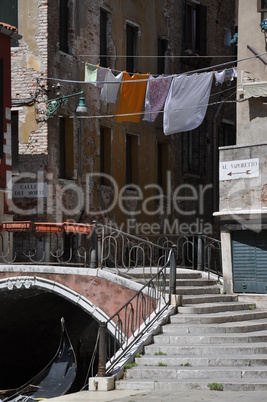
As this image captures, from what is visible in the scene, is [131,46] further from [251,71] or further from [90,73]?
[251,71]

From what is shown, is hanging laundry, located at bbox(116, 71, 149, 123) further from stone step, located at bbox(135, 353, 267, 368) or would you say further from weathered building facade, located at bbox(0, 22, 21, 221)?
stone step, located at bbox(135, 353, 267, 368)

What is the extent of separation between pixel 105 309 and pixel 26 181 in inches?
216

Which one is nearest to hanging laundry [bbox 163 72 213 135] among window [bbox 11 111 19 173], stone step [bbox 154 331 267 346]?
window [bbox 11 111 19 173]

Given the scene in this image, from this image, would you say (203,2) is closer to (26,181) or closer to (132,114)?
(132,114)

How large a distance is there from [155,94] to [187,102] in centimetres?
107

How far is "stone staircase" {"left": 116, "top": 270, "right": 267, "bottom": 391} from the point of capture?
51.8 ft

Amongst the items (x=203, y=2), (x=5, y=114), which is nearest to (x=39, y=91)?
(x=5, y=114)

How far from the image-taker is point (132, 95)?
81.6 ft

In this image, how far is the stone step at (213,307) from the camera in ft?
61.7

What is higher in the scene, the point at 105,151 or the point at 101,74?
the point at 101,74

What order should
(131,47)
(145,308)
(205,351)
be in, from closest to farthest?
(205,351)
(145,308)
(131,47)

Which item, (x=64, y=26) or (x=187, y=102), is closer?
(x=187, y=102)

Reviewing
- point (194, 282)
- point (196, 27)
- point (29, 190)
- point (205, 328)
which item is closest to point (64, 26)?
point (29, 190)

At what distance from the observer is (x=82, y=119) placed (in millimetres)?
25906
